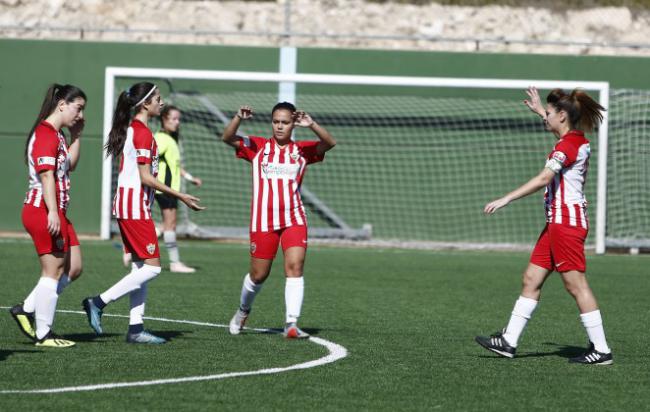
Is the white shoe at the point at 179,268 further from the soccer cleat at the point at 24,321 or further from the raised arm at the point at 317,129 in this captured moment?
the soccer cleat at the point at 24,321

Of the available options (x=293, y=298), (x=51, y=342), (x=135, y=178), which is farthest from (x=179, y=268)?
(x=51, y=342)

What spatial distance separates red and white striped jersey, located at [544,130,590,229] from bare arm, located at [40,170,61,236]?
326 cm

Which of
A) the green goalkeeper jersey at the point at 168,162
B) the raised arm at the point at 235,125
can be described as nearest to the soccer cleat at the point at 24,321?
the raised arm at the point at 235,125

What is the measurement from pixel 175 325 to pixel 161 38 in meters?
13.5

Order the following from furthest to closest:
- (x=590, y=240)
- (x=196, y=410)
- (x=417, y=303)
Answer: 1. (x=590, y=240)
2. (x=417, y=303)
3. (x=196, y=410)

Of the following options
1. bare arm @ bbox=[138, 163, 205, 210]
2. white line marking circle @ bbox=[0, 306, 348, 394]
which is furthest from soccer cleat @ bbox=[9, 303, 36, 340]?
white line marking circle @ bbox=[0, 306, 348, 394]

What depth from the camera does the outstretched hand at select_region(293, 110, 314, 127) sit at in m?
8.24

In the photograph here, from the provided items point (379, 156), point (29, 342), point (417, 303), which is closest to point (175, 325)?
point (29, 342)

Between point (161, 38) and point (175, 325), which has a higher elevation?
point (161, 38)

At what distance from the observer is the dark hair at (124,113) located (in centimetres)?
794

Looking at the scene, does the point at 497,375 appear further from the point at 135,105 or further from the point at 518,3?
the point at 518,3

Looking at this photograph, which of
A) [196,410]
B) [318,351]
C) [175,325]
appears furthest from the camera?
[175,325]

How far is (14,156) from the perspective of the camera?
19.0 meters

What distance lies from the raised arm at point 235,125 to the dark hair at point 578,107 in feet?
7.24
